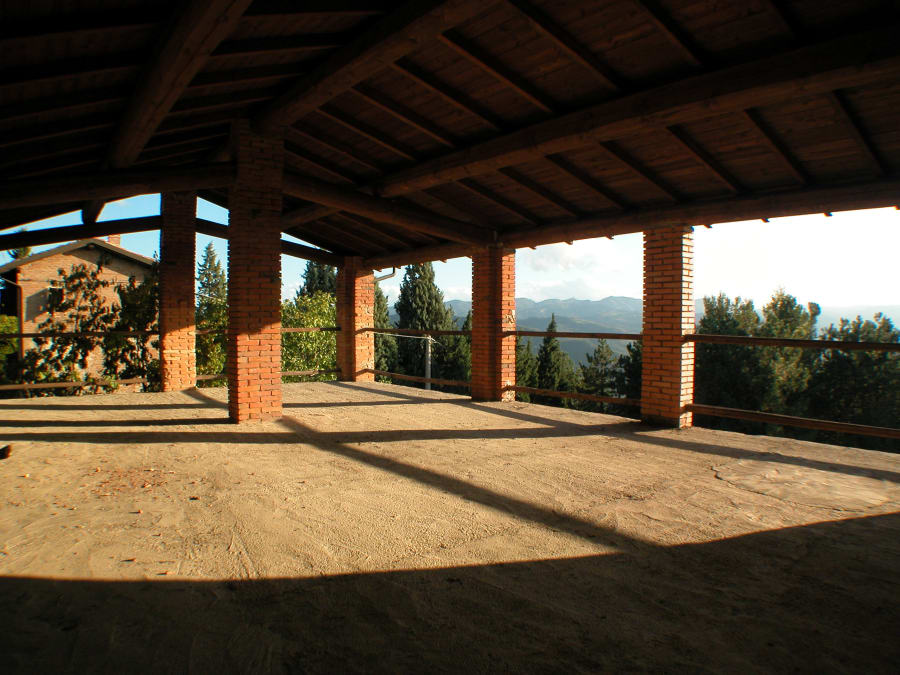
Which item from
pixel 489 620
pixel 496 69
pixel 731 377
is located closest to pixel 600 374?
pixel 731 377

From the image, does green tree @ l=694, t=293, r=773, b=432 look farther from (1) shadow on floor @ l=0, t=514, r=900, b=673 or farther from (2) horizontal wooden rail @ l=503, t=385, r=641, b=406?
(1) shadow on floor @ l=0, t=514, r=900, b=673

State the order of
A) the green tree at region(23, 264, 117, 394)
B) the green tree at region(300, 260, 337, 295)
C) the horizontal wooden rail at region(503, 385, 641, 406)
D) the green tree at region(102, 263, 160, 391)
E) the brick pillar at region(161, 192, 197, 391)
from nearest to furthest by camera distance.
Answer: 1. the horizontal wooden rail at region(503, 385, 641, 406)
2. the brick pillar at region(161, 192, 197, 391)
3. the green tree at region(23, 264, 117, 394)
4. the green tree at region(102, 263, 160, 391)
5. the green tree at region(300, 260, 337, 295)

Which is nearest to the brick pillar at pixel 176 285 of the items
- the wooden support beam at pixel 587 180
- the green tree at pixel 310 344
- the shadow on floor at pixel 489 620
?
the wooden support beam at pixel 587 180

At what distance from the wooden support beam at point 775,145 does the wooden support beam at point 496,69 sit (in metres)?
1.80

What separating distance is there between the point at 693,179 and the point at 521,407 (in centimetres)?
418

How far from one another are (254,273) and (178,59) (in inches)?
121

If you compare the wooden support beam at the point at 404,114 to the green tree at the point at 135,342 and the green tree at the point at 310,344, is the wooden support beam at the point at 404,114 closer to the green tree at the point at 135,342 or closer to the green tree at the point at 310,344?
the green tree at the point at 135,342

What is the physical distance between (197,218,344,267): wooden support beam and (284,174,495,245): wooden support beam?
246 centimetres

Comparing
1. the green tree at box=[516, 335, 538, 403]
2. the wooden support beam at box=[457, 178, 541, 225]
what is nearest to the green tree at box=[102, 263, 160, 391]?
the wooden support beam at box=[457, 178, 541, 225]

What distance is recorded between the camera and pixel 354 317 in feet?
39.7

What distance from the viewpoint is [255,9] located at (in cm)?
381

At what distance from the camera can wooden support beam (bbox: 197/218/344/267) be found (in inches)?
396

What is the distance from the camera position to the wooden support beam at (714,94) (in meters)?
3.49

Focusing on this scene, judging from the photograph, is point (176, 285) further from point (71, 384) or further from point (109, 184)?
point (109, 184)
